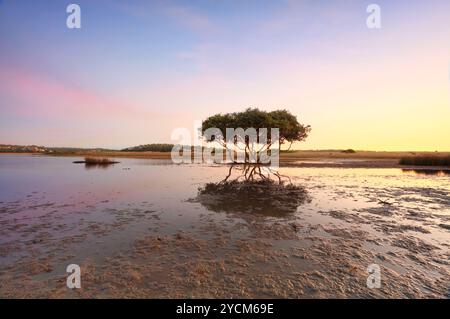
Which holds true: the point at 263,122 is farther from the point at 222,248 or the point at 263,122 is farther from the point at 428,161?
the point at 428,161

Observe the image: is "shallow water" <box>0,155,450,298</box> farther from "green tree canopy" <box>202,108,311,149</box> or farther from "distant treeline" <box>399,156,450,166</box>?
"distant treeline" <box>399,156,450,166</box>

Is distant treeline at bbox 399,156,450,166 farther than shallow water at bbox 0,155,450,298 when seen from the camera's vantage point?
Yes

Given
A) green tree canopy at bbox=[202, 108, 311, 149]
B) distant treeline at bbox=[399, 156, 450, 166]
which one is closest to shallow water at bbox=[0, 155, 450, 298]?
green tree canopy at bbox=[202, 108, 311, 149]

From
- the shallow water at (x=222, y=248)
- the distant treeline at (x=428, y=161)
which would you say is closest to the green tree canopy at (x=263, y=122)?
the shallow water at (x=222, y=248)

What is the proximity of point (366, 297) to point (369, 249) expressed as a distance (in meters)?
3.18

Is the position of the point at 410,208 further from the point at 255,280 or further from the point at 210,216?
the point at 255,280

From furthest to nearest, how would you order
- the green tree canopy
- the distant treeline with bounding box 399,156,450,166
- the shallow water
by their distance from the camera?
1. the distant treeline with bounding box 399,156,450,166
2. the green tree canopy
3. the shallow water

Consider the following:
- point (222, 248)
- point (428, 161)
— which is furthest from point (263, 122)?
point (428, 161)

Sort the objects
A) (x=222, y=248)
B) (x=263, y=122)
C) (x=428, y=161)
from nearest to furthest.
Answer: (x=222, y=248), (x=263, y=122), (x=428, y=161)

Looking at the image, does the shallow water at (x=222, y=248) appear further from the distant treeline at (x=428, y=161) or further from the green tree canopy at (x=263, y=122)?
the distant treeline at (x=428, y=161)

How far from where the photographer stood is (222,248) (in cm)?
732

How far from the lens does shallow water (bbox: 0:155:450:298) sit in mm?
5020

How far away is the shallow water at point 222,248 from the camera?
5.02m

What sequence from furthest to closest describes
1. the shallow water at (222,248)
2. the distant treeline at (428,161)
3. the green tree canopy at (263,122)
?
the distant treeline at (428,161), the green tree canopy at (263,122), the shallow water at (222,248)
